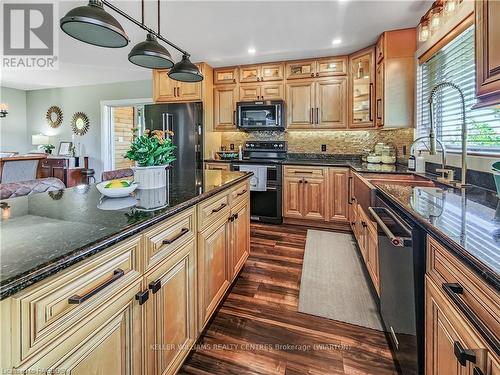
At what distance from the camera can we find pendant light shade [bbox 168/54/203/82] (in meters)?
2.19

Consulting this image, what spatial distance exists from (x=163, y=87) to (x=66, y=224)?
13.3 ft

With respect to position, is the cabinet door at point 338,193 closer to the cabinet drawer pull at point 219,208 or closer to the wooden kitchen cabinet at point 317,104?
the wooden kitchen cabinet at point 317,104

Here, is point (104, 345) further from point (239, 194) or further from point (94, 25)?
point (239, 194)

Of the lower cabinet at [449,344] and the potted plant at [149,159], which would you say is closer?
the lower cabinet at [449,344]

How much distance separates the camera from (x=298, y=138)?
454 cm

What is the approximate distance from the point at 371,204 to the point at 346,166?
68.7 inches

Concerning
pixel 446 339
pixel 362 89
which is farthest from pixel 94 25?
pixel 362 89

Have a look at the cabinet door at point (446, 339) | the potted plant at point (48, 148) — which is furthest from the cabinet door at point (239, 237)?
the potted plant at point (48, 148)

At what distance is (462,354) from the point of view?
727 mm

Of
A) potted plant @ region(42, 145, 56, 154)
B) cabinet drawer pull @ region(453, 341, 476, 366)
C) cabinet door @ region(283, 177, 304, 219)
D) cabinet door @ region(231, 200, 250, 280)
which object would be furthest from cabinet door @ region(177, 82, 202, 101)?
cabinet drawer pull @ region(453, 341, 476, 366)

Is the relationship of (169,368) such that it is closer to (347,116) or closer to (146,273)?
(146,273)

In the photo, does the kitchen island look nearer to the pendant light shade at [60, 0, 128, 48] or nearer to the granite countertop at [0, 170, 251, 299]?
the granite countertop at [0, 170, 251, 299]

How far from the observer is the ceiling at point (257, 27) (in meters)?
2.61

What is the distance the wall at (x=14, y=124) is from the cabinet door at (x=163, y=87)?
4.34 meters
